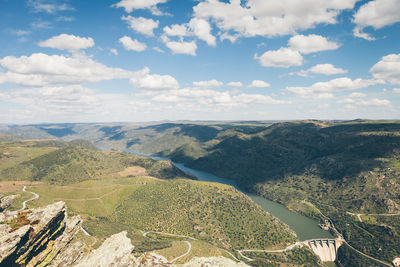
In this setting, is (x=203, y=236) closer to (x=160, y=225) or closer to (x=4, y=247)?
(x=160, y=225)

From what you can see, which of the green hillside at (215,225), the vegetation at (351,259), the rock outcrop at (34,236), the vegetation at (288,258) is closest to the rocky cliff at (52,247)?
the rock outcrop at (34,236)

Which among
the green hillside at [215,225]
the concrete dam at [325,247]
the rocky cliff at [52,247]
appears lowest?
the concrete dam at [325,247]

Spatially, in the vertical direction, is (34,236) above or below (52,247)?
above

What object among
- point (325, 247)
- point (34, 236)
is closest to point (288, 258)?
point (325, 247)

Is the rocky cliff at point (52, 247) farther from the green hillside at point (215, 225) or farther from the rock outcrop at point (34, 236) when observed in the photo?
the green hillside at point (215, 225)

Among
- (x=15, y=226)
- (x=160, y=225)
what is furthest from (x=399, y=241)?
(x=15, y=226)

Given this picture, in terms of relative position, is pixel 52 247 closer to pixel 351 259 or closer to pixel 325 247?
pixel 351 259

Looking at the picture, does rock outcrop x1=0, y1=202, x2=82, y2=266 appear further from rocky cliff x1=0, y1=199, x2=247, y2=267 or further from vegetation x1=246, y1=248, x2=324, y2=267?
vegetation x1=246, y1=248, x2=324, y2=267
